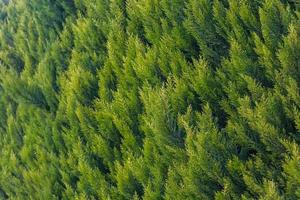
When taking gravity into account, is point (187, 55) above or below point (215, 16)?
below

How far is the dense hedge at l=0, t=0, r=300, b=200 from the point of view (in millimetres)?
3242

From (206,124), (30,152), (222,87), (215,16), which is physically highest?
(215,16)

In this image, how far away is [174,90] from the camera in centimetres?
380

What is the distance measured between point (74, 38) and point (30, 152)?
1522 mm

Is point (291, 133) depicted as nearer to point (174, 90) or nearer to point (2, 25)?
point (174, 90)

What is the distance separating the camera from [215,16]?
3.84 meters

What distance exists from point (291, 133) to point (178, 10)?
1738 mm

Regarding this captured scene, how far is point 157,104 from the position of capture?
12.3 feet

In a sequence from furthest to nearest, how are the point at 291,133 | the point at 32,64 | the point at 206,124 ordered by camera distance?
the point at 32,64
the point at 206,124
the point at 291,133

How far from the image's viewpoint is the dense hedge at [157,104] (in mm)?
3242

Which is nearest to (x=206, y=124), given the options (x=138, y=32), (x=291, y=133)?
(x=291, y=133)

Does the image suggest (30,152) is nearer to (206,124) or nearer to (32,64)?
(32,64)

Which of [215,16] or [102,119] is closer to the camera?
[215,16]

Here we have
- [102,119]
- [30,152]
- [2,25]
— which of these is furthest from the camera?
[2,25]
